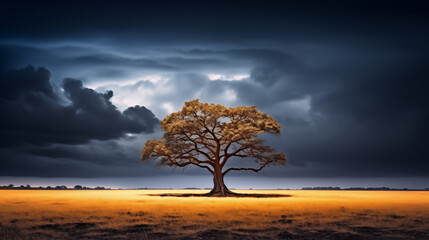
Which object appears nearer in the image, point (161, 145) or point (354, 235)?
point (354, 235)

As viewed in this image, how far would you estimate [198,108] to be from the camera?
53281 mm

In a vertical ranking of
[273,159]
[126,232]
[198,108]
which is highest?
[198,108]

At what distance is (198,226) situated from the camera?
16953 mm

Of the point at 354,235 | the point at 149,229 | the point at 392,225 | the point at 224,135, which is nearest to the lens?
the point at 354,235

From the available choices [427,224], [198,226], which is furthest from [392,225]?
[198,226]

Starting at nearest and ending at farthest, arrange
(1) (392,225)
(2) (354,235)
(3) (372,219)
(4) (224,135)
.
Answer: (2) (354,235) → (1) (392,225) → (3) (372,219) → (4) (224,135)

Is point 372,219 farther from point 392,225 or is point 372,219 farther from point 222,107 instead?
point 222,107

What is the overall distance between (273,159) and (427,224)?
36.7 m

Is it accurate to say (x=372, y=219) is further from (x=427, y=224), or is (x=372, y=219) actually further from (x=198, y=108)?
(x=198, y=108)

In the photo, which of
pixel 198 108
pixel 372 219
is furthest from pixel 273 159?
pixel 372 219

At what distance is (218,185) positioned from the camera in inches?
2175

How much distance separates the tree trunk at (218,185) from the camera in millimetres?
54562

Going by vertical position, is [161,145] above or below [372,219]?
above

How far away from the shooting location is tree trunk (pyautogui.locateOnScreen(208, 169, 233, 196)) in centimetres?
5456
